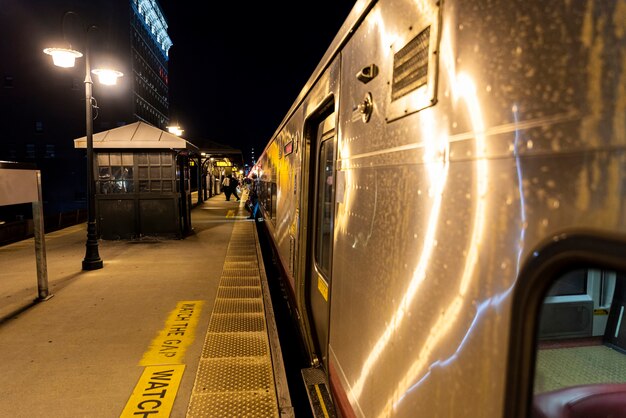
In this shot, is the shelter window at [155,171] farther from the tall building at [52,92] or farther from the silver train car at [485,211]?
the tall building at [52,92]

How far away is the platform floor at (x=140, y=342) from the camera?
3213mm

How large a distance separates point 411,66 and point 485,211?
745 millimetres

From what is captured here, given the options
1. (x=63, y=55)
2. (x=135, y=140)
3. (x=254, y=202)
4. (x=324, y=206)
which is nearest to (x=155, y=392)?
(x=324, y=206)

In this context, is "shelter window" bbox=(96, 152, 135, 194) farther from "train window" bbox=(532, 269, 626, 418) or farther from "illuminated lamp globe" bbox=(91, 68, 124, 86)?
"train window" bbox=(532, 269, 626, 418)

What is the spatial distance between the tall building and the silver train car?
1671 inches

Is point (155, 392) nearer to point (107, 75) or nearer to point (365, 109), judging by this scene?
point (365, 109)

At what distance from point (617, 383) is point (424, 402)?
0.96 m

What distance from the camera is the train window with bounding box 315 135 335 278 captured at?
140 inches

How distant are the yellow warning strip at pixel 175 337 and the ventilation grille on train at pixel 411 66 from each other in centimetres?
353

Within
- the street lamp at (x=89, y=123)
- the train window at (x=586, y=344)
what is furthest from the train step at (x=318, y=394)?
the street lamp at (x=89, y=123)

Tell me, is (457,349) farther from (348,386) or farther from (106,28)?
(106,28)

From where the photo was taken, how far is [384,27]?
1.83m

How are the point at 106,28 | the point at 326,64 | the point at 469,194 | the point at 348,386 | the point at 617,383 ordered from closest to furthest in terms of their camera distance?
1. the point at 469,194
2. the point at 617,383
3. the point at 348,386
4. the point at 326,64
5. the point at 106,28

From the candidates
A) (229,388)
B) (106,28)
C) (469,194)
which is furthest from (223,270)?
(106,28)
